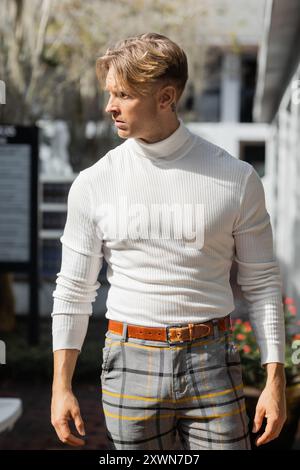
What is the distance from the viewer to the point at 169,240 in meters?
2.13

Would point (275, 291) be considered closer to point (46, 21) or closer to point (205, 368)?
point (205, 368)

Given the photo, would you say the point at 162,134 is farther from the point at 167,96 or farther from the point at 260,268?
the point at 260,268

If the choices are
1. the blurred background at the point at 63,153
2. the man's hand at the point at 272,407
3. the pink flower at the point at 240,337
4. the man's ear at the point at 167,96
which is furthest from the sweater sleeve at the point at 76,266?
the pink flower at the point at 240,337

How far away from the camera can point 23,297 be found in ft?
39.6

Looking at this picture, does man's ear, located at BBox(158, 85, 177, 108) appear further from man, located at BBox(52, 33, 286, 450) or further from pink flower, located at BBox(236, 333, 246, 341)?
pink flower, located at BBox(236, 333, 246, 341)

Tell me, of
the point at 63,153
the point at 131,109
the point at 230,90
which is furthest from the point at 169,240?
the point at 230,90

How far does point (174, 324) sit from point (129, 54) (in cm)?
71

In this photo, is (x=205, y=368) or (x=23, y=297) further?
(x=23, y=297)

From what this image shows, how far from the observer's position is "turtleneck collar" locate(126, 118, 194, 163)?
85.4 inches

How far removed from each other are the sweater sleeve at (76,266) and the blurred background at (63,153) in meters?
1.03

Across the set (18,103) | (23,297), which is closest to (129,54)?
(18,103)

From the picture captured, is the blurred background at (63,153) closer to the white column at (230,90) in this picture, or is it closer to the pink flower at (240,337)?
the pink flower at (240,337)

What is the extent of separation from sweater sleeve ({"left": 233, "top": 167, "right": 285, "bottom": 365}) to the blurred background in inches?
51.0

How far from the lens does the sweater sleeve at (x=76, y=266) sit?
7.19 feet
